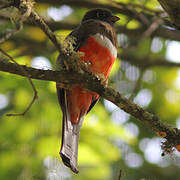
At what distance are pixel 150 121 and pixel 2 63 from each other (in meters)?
1.23

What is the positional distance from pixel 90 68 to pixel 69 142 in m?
0.74

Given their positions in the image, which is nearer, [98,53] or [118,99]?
[118,99]

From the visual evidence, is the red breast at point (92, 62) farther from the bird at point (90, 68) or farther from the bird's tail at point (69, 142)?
the bird's tail at point (69, 142)

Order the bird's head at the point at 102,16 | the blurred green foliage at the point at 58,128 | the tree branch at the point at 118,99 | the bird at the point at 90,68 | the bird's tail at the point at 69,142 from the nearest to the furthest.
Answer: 1. the tree branch at the point at 118,99
2. the bird's tail at the point at 69,142
3. the bird at the point at 90,68
4. the blurred green foliage at the point at 58,128
5. the bird's head at the point at 102,16

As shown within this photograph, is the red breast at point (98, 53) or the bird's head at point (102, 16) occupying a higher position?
the red breast at point (98, 53)

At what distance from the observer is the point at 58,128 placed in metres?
4.65

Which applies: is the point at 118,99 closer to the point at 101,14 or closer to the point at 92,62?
Answer: the point at 92,62

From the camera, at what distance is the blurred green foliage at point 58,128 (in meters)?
4.23

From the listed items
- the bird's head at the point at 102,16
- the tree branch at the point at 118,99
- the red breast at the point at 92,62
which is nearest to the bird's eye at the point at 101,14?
the bird's head at the point at 102,16

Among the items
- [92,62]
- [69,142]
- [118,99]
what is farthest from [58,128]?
[118,99]

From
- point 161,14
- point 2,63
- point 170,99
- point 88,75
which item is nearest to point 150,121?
point 88,75

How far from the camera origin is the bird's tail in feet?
11.4

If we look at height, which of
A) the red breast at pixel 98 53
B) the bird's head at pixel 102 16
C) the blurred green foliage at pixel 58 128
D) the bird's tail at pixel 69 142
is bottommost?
the blurred green foliage at pixel 58 128

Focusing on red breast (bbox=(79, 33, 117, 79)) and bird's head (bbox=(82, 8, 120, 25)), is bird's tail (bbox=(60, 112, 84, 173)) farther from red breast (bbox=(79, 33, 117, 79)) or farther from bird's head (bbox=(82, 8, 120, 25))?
bird's head (bbox=(82, 8, 120, 25))
